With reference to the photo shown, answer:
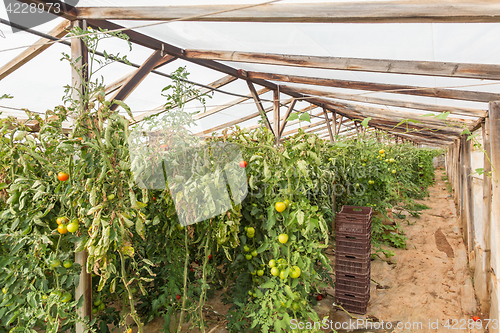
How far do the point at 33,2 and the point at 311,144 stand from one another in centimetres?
205

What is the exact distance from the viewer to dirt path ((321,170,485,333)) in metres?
2.47

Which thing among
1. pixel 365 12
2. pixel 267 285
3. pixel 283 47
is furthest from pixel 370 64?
pixel 267 285

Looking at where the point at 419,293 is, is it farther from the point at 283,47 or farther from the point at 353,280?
the point at 283,47

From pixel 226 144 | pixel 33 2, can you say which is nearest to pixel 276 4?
pixel 226 144

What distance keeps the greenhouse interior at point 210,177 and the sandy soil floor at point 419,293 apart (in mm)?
22

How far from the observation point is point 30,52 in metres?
2.44

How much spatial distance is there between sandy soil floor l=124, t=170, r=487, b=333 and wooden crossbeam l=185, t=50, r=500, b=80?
2003mm

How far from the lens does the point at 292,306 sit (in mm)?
1770

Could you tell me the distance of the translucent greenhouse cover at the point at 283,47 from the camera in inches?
60.8

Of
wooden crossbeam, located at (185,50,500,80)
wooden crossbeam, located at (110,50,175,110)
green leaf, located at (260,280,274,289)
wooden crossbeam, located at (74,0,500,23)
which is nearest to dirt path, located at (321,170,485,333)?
green leaf, located at (260,280,274,289)

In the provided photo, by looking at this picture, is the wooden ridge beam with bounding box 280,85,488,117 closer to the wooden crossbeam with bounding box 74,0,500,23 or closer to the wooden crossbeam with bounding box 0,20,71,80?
the wooden crossbeam with bounding box 74,0,500,23

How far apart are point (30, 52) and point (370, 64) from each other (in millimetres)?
2833

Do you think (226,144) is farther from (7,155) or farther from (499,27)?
(499,27)

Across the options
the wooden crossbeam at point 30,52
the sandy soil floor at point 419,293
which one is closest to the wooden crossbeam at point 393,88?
Answer: the sandy soil floor at point 419,293
